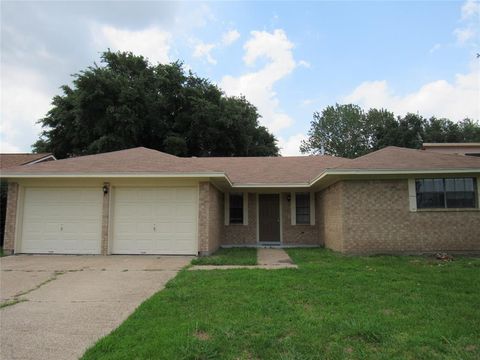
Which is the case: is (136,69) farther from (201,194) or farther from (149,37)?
(201,194)

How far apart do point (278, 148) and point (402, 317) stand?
3218 cm

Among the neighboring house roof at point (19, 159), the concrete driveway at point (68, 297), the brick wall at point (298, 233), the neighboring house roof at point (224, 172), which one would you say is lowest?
the concrete driveway at point (68, 297)

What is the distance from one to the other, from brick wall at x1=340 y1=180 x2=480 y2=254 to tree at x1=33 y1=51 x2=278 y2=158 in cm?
1880

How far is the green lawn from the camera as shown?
3.49m

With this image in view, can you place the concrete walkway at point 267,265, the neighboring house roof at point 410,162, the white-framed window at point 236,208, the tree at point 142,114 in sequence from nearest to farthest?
the concrete walkway at point 267,265 → the neighboring house roof at point 410,162 → the white-framed window at point 236,208 → the tree at point 142,114

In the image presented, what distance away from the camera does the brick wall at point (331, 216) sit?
10556 millimetres

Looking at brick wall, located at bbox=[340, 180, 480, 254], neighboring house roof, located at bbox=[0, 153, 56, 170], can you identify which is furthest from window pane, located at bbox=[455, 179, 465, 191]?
neighboring house roof, located at bbox=[0, 153, 56, 170]

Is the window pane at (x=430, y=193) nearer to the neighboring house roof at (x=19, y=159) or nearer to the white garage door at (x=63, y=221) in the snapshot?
the white garage door at (x=63, y=221)

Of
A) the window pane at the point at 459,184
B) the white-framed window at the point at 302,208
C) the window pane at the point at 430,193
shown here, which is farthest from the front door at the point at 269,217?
the window pane at the point at 459,184

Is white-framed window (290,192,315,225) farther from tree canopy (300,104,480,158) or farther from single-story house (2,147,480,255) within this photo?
tree canopy (300,104,480,158)

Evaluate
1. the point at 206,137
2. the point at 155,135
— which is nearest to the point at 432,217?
the point at 206,137

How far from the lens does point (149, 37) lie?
1298cm

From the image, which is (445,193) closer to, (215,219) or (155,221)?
(215,219)

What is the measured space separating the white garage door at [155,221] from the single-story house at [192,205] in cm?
3
